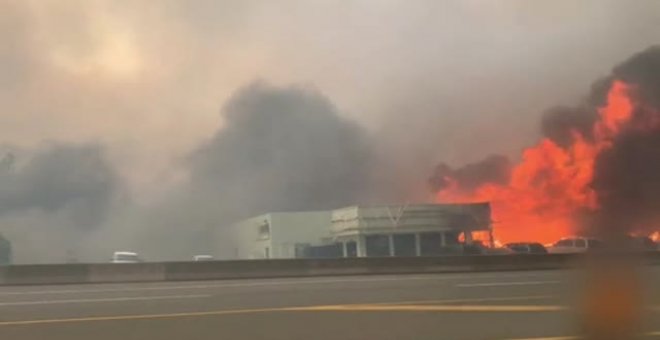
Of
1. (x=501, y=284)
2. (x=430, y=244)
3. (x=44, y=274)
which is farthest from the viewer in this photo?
(x=430, y=244)

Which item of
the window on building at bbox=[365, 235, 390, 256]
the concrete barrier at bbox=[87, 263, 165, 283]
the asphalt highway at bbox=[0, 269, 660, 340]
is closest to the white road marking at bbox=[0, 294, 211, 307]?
the asphalt highway at bbox=[0, 269, 660, 340]

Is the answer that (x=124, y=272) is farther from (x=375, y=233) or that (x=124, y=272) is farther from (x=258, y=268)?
(x=375, y=233)

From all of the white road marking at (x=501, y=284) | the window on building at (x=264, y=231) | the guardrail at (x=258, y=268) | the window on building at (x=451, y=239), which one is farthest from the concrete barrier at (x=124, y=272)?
the window on building at (x=451, y=239)

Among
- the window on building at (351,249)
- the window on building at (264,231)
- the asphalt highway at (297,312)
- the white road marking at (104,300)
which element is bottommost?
the asphalt highway at (297,312)

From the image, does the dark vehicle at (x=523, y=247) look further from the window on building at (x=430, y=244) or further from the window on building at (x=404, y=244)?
the window on building at (x=404, y=244)

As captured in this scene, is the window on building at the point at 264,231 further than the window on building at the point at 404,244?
Yes

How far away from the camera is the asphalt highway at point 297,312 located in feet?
22.8

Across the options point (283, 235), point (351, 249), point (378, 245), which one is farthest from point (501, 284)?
point (283, 235)

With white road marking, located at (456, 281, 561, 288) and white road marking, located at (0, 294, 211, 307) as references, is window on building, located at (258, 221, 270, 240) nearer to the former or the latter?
white road marking, located at (456, 281, 561, 288)

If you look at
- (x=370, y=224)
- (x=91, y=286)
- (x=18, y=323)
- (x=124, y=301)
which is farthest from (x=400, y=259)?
(x=18, y=323)

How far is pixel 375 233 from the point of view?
1845 centimetres

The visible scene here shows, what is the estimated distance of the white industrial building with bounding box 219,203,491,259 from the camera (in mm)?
A: 18312

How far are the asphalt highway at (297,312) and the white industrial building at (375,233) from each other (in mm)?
5411

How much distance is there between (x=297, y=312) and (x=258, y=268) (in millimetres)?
7766
